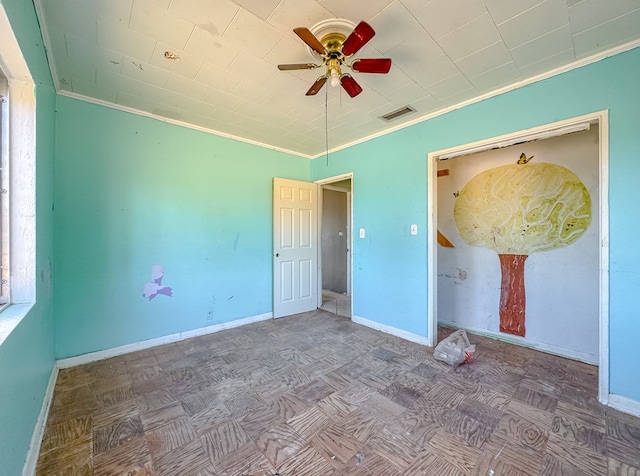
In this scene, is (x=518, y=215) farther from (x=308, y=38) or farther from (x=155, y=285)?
(x=155, y=285)

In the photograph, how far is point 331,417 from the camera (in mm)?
1814

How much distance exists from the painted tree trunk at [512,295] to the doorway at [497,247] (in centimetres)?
1

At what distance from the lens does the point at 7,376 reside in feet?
3.67

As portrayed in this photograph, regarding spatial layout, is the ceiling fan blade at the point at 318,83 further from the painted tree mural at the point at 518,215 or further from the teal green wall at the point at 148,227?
the painted tree mural at the point at 518,215

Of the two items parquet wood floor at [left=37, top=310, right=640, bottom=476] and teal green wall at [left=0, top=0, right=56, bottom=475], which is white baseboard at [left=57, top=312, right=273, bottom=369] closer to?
parquet wood floor at [left=37, top=310, right=640, bottom=476]

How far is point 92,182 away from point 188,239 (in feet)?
3.44

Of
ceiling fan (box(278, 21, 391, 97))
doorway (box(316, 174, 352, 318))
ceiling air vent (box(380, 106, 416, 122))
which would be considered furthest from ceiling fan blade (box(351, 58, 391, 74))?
doorway (box(316, 174, 352, 318))

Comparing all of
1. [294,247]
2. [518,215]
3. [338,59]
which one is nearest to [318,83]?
[338,59]

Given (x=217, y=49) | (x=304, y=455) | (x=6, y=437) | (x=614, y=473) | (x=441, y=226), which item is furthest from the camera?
(x=441, y=226)

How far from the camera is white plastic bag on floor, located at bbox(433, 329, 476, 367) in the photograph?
8.23 ft

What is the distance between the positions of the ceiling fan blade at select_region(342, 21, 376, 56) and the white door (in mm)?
2504

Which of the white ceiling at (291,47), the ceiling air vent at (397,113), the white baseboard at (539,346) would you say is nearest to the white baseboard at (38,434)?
the white ceiling at (291,47)

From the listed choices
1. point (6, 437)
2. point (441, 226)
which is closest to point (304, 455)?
point (6, 437)

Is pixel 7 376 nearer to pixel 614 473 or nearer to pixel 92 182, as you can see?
pixel 92 182
